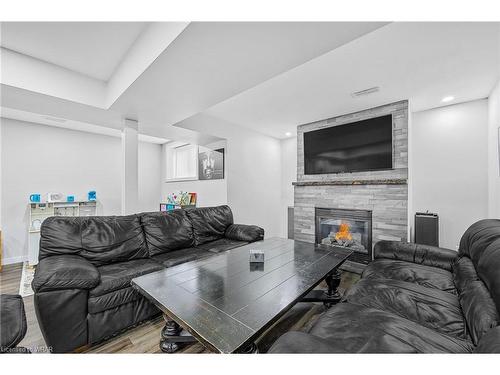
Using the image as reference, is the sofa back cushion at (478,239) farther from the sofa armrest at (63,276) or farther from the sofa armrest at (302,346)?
the sofa armrest at (63,276)

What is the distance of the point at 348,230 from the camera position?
3.42 meters

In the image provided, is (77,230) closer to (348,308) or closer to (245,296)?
(245,296)

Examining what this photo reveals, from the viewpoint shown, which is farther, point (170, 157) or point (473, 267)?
point (170, 157)

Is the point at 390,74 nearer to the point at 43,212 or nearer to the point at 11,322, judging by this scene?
the point at 11,322

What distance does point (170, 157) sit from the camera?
5582 millimetres

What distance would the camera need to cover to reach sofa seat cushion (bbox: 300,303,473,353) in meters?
0.91

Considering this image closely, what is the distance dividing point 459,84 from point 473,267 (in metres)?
2.22

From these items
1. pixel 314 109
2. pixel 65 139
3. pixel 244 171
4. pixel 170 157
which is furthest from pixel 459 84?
pixel 65 139

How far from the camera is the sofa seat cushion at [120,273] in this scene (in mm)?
1607

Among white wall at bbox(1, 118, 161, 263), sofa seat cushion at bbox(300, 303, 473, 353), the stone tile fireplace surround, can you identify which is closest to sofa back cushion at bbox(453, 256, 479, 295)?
sofa seat cushion at bbox(300, 303, 473, 353)

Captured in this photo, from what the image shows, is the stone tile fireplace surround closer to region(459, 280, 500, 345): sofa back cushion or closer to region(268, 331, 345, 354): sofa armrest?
region(459, 280, 500, 345): sofa back cushion

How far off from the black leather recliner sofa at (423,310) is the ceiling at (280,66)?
153 cm

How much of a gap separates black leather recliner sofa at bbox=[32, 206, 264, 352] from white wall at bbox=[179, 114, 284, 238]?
3.43 feet
